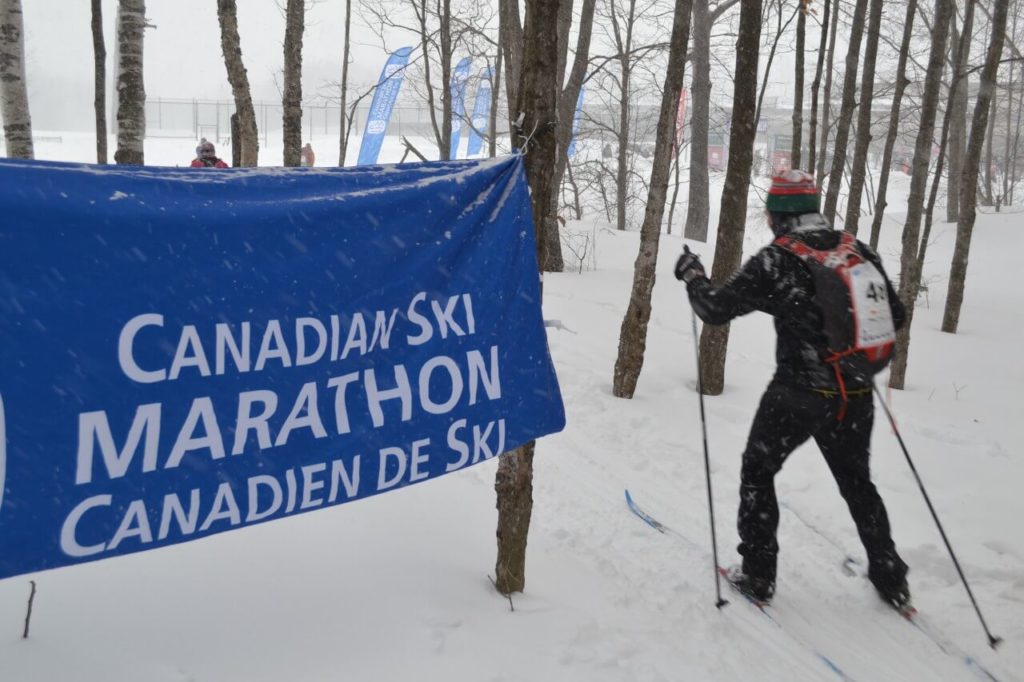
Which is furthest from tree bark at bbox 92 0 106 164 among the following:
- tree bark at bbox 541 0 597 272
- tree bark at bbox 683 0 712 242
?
tree bark at bbox 683 0 712 242

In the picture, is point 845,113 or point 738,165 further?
point 845,113

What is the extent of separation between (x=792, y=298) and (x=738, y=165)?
339 centimetres

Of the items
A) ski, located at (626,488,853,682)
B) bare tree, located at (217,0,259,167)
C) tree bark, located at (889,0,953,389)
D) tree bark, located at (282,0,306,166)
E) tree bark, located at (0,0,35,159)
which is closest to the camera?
ski, located at (626,488,853,682)

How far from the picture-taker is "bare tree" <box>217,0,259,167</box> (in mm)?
9672

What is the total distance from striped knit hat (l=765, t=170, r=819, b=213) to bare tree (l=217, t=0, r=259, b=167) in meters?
8.29

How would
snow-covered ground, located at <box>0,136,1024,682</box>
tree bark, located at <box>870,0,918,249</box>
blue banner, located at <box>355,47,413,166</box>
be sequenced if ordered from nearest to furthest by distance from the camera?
1. snow-covered ground, located at <box>0,136,1024,682</box>
2. tree bark, located at <box>870,0,918,249</box>
3. blue banner, located at <box>355,47,413,166</box>

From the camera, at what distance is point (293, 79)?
11.0 meters

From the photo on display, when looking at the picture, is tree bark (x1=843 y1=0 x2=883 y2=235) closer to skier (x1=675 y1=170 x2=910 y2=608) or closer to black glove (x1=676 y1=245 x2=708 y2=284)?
skier (x1=675 y1=170 x2=910 y2=608)

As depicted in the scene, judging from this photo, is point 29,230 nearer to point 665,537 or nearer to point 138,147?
point 665,537

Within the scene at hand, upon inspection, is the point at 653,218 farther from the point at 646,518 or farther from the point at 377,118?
the point at 377,118

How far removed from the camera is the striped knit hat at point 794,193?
3.59 metres

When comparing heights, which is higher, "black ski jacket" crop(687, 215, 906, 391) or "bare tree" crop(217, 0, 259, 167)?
"bare tree" crop(217, 0, 259, 167)

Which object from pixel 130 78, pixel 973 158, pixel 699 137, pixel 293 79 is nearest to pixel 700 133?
pixel 699 137

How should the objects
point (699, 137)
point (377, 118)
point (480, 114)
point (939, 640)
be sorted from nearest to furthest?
point (939, 640)
point (699, 137)
point (377, 118)
point (480, 114)
